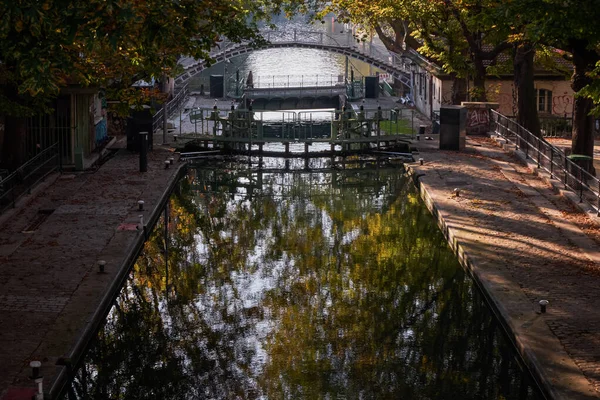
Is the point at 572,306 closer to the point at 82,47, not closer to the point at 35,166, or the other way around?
the point at 82,47

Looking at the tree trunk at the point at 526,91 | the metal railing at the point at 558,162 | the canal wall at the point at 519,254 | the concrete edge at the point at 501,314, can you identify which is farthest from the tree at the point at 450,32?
the concrete edge at the point at 501,314

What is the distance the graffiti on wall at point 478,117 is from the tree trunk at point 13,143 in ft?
68.2

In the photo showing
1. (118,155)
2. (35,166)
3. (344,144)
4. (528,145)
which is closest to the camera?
(35,166)

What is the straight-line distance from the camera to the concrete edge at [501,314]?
17.0 m

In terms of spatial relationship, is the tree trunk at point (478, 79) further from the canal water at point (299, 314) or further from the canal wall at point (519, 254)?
the canal water at point (299, 314)

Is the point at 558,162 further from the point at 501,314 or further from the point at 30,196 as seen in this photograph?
the point at 30,196

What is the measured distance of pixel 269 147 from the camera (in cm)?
4784

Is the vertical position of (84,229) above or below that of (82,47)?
below

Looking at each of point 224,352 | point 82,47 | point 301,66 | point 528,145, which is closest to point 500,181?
point 528,145

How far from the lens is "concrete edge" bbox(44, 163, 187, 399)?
17.2 meters

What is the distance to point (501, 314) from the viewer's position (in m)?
20.5

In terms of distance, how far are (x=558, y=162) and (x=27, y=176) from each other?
16873 millimetres

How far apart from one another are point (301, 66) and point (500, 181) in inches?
3698

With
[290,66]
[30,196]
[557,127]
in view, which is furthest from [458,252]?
[290,66]
